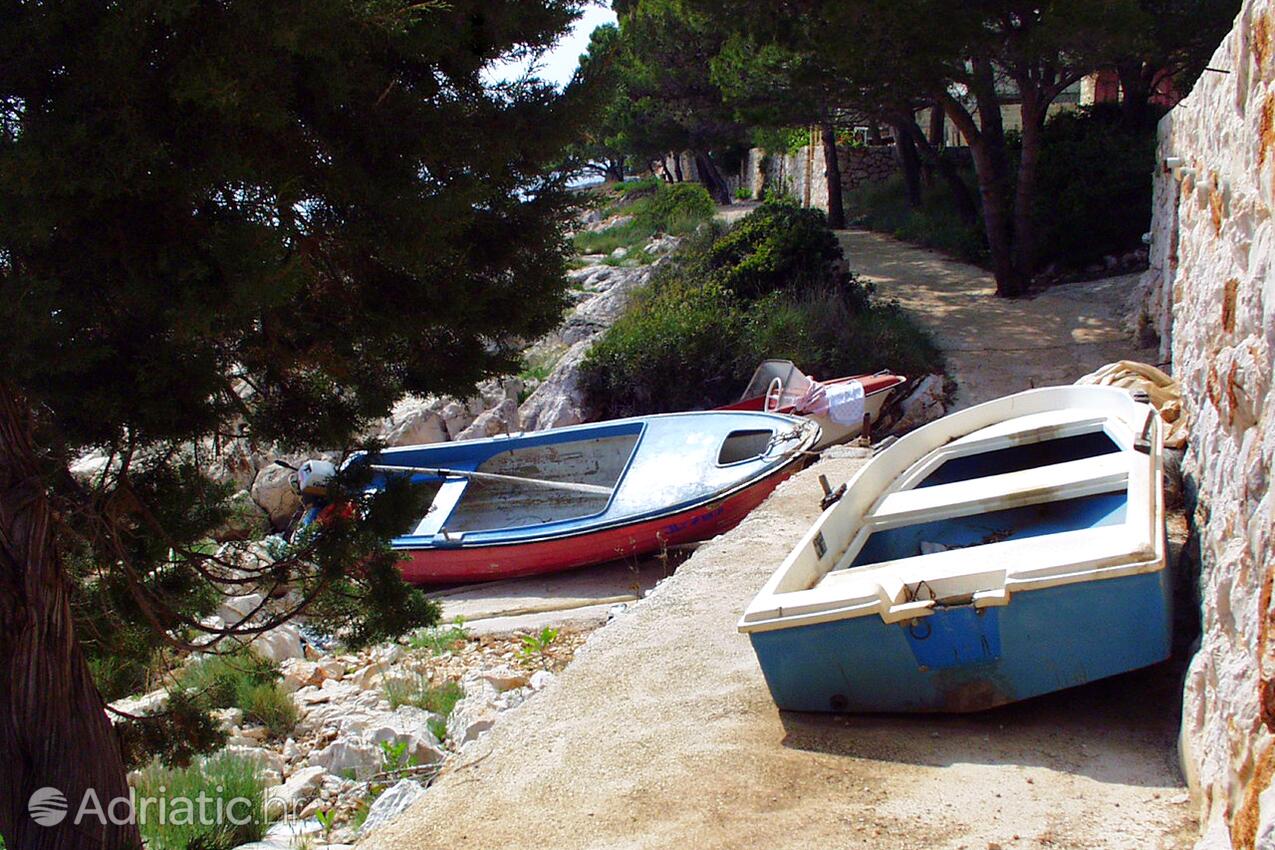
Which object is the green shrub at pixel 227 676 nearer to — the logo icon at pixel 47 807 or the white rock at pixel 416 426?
the logo icon at pixel 47 807

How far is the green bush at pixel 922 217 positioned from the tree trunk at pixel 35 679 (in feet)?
55.5

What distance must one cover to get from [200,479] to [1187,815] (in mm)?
3480

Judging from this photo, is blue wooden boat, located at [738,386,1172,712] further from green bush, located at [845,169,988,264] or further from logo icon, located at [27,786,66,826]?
green bush, located at [845,169,988,264]

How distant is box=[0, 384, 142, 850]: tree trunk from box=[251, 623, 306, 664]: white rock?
3942 millimetres

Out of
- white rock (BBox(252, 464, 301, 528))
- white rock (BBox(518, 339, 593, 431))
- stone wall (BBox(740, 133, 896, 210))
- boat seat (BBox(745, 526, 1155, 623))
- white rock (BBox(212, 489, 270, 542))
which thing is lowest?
white rock (BBox(252, 464, 301, 528))

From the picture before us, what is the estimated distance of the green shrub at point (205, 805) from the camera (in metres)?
4.58

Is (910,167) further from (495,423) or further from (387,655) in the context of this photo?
(387,655)

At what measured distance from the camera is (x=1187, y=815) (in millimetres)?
3287

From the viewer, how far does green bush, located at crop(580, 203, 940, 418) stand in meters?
14.0

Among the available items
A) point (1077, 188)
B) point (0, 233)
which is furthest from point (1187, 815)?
point (1077, 188)

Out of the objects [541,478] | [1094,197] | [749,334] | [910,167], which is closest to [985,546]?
[541,478]

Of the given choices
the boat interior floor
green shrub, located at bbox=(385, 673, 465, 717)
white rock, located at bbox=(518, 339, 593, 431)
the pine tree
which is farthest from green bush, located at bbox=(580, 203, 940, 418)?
the pine tree

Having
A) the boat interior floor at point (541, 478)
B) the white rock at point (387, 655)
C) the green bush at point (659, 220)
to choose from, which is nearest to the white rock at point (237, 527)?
the white rock at point (387, 655)

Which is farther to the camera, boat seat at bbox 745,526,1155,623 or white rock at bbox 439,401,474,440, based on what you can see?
white rock at bbox 439,401,474,440
